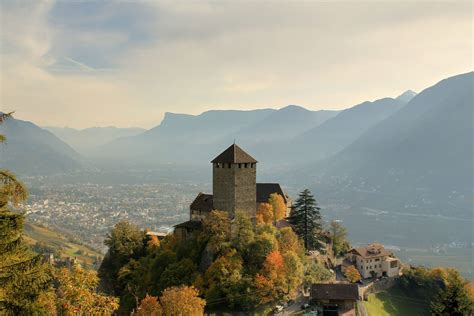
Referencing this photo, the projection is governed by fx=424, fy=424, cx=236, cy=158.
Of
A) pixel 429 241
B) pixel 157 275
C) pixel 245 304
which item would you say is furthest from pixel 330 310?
pixel 429 241

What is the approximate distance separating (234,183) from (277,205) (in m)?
12.4

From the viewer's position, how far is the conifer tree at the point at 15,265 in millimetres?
14094

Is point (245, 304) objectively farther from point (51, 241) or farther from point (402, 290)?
point (51, 241)

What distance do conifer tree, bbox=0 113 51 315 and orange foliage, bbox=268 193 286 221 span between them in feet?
135

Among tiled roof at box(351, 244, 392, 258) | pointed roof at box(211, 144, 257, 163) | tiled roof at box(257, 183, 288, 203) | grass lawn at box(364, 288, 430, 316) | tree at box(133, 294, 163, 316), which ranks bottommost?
grass lawn at box(364, 288, 430, 316)

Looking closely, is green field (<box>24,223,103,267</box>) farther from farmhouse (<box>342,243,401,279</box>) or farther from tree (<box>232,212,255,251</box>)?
tree (<box>232,212,255,251</box>)

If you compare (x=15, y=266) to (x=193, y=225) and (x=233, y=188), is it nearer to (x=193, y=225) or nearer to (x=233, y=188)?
(x=233, y=188)

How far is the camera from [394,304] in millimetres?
54344

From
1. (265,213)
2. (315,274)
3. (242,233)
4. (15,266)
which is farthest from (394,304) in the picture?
(15,266)

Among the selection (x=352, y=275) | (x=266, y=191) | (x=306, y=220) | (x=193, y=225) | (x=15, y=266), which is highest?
(x=15, y=266)

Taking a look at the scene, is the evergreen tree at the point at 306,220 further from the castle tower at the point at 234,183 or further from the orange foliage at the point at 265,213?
the castle tower at the point at 234,183

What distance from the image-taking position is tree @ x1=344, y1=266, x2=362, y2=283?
55.2 meters

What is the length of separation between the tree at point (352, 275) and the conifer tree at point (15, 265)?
46.2 meters

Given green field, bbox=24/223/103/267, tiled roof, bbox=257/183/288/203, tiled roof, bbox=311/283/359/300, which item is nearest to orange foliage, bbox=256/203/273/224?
tiled roof, bbox=257/183/288/203
